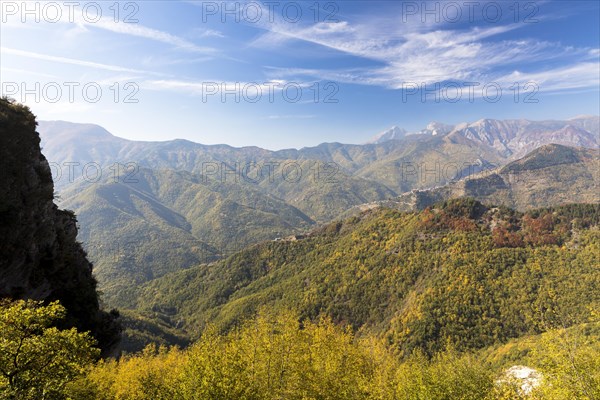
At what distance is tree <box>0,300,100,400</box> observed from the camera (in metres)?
21.0

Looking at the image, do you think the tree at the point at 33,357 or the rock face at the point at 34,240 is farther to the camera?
the rock face at the point at 34,240

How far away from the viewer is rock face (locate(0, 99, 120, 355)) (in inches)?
1998

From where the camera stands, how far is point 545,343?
1268 inches

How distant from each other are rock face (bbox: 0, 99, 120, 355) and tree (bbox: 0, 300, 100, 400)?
126 ft

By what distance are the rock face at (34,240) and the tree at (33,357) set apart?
38.3 meters

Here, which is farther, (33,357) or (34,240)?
(34,240)

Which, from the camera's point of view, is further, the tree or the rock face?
the rock face

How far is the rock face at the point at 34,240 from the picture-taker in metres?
50.8

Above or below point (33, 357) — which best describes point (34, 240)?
above

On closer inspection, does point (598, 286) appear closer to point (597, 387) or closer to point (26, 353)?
point (597, 387)

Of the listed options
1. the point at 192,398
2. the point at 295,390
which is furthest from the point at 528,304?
the point at 192,398

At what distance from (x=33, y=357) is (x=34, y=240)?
45.2 m

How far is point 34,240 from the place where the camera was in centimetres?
5566

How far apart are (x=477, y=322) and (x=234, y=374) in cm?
17140
